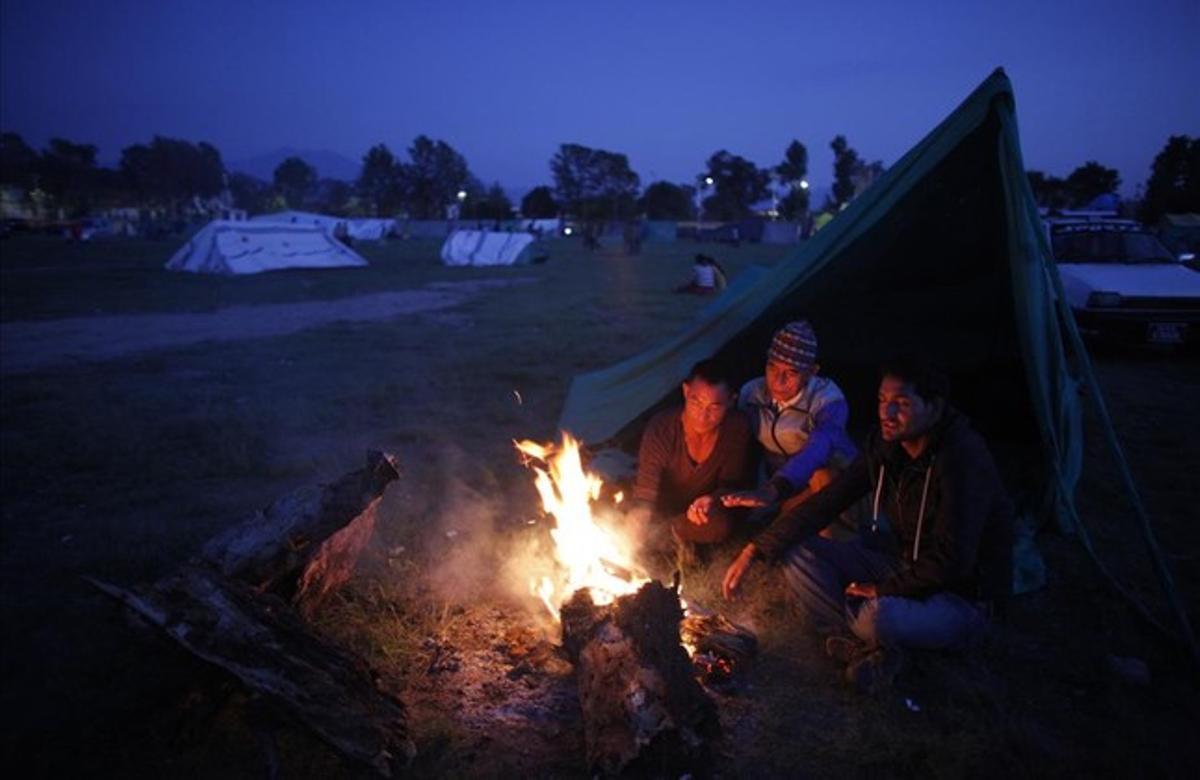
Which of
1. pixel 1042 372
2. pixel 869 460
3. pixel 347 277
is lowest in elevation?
pixel 347 277

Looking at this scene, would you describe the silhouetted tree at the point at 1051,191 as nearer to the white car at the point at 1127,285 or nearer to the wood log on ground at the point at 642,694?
the white car at the point at 1127,285

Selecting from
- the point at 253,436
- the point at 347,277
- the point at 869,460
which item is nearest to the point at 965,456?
the point at 869,460

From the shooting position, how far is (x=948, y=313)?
19.4ft

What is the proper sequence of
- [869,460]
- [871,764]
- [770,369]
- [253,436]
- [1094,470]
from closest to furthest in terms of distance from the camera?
1. [871,764]
2. [869,460]
3. [770,369]
4. [1094,470]
5. [253,436]

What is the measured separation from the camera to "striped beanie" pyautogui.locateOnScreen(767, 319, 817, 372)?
3.80 meters

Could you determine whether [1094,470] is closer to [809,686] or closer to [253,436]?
[809,686]

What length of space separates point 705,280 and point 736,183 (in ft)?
209

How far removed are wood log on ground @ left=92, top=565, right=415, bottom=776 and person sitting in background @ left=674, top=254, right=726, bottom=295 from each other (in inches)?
644

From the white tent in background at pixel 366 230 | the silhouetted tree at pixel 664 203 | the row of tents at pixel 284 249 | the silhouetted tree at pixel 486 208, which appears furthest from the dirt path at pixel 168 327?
the silhouetted tree at pixel 664 203

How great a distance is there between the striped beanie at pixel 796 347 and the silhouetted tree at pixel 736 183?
76.2 meters

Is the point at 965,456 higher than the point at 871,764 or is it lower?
higher

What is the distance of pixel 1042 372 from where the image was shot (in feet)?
11.9

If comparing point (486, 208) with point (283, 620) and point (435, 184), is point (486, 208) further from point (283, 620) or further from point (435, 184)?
point (283, 620)

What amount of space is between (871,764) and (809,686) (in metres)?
0.47
